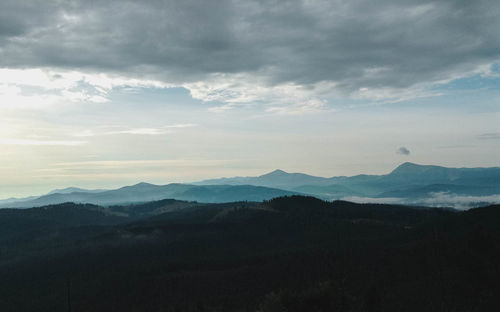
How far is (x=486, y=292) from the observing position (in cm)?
17388

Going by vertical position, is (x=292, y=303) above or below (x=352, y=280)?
above

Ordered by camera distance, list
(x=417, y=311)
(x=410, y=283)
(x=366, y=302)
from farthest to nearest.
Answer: (x=410, y=283) → (x=417, y=311) → (x=366, y=302)

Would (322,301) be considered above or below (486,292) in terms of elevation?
above

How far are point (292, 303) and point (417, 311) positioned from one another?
9223 centimetres

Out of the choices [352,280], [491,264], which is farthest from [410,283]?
[491,264]

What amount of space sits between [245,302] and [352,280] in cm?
5571

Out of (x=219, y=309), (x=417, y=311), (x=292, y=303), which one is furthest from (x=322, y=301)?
(x=219, y=309)

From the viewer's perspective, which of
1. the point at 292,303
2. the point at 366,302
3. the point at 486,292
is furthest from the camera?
the point at 486,292

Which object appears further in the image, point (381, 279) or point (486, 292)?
point (381, 279)

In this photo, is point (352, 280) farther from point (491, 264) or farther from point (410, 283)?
point (491, 264)

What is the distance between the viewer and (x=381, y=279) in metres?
199

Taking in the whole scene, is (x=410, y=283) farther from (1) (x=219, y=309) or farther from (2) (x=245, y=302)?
(1) (x=219, y=309)

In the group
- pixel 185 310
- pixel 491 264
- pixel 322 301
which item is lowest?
pixel 185 310

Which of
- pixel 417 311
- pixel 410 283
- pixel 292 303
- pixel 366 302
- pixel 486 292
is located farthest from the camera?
pixel 410 283
